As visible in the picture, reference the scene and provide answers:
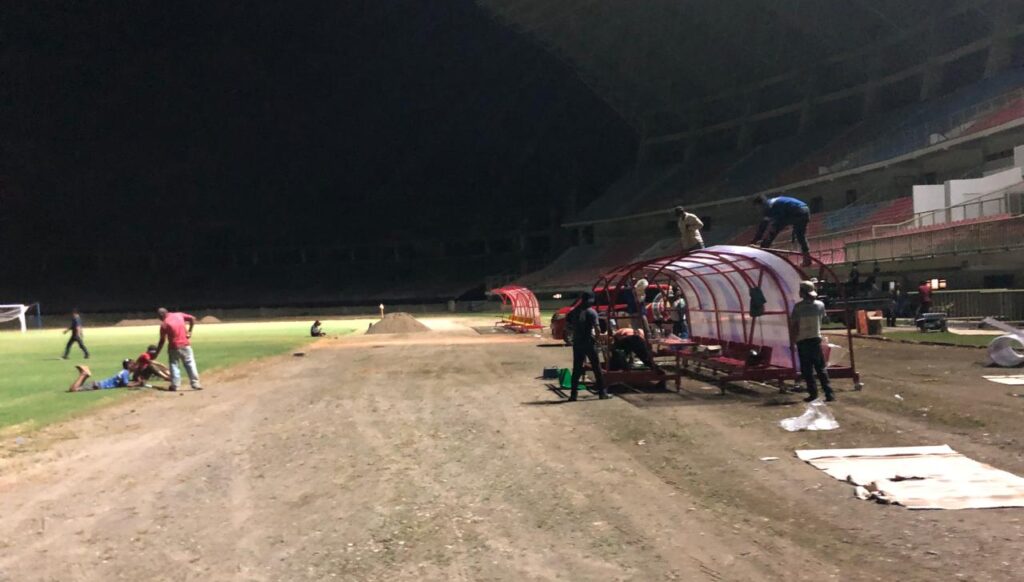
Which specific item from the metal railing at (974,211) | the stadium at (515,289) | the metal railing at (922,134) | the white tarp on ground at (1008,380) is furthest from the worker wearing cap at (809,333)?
the metal railing at (922,134)

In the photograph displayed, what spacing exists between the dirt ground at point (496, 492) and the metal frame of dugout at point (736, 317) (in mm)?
576

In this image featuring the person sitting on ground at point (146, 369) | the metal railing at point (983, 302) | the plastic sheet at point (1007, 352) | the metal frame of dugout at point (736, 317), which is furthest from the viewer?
the metal railing at point (983, 302)

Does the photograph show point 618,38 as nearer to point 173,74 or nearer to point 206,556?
point 173,74

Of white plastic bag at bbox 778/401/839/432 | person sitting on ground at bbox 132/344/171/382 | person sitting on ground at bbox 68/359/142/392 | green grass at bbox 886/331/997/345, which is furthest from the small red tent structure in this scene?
white plastic bag at bbox 778/401/839/432

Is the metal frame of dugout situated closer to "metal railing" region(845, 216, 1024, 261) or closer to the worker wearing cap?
the worker wearing cap

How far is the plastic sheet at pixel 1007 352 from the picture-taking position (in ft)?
45.5

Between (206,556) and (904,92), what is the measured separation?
5688cm

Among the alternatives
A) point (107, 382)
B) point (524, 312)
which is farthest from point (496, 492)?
point (524, 312)

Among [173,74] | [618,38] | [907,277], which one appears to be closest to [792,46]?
[618,38]

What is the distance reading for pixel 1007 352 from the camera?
14.0 m

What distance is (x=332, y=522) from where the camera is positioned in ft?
18.6

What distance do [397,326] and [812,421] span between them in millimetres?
Answer: 29832

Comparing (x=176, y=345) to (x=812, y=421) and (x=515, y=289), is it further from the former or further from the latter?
(x=515, y=289)

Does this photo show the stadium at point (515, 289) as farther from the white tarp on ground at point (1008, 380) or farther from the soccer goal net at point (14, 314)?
the soccer goal net at point (14, 314)
